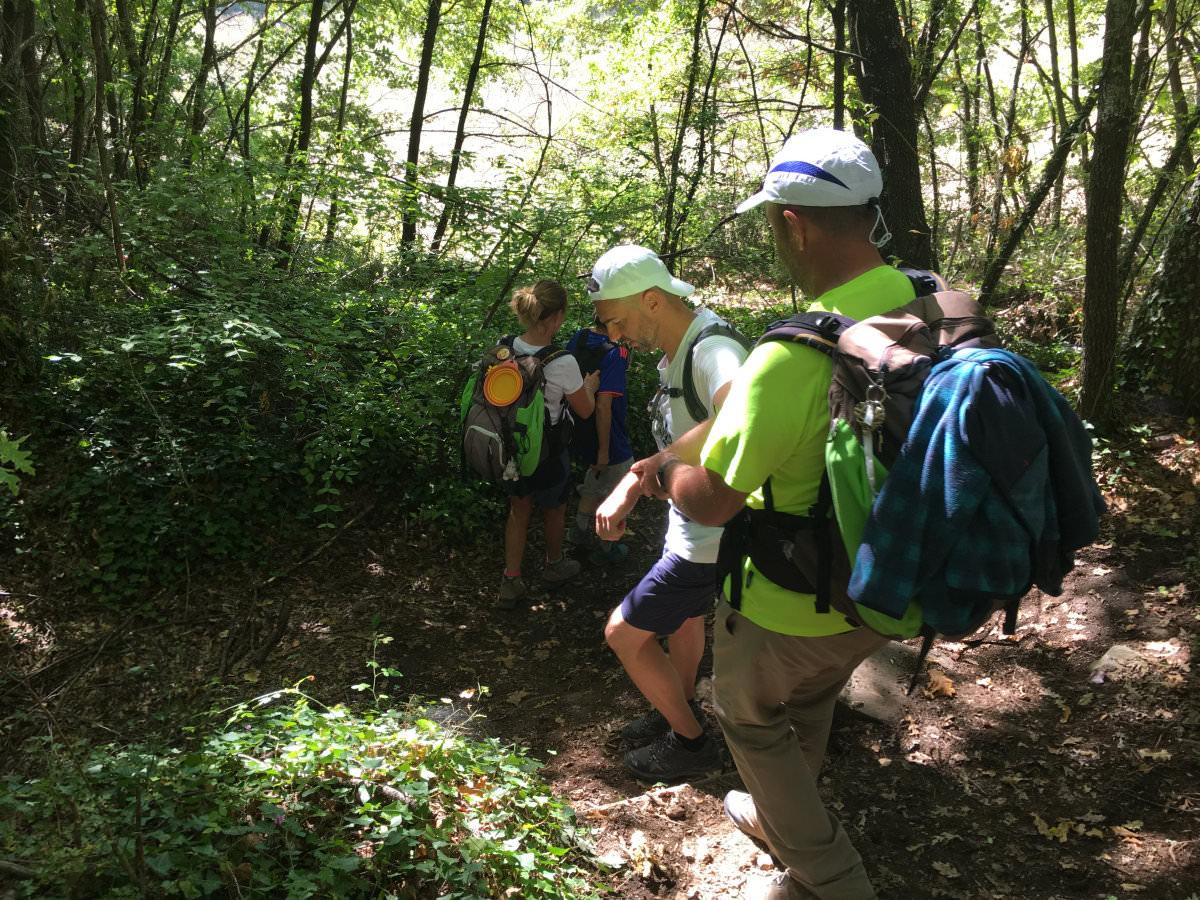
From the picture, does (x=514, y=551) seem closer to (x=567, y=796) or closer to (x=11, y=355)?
(x=567, y=796)

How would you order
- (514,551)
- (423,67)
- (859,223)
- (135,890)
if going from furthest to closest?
1. (423,67)
2. (514,551)
3. (859,223)
4. (135,890)

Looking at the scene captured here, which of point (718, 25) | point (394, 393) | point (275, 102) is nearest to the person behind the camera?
point (394, 393)

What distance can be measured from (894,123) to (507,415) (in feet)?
12.2

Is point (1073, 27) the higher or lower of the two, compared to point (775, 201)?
higher

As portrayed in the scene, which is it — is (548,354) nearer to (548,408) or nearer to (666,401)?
(548,408)

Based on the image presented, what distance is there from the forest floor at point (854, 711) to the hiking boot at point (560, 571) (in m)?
0.10

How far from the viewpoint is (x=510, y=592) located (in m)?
5.36

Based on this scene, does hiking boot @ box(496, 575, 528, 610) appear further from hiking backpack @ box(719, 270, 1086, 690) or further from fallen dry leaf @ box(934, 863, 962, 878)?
hiking backpack @ box(719, 270, 1086, 690)

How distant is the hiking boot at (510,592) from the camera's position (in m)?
5.36

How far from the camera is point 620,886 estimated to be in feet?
8.92

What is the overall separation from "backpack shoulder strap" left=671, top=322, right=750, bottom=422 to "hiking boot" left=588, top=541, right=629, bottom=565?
312 cm

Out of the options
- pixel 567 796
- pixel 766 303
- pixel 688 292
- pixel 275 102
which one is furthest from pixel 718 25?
pixel 567 796

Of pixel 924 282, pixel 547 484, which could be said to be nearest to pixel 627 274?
pixel 924 282

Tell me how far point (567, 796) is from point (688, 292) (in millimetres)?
2253
